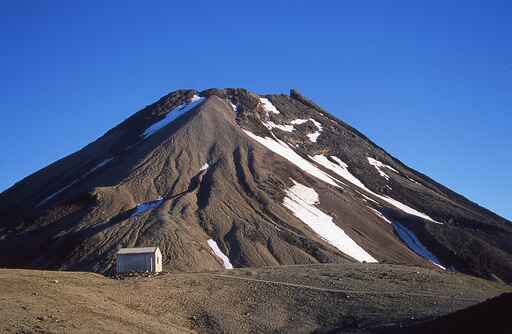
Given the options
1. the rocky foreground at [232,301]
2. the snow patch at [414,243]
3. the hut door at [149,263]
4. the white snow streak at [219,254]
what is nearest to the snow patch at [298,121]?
the snow patch at [414,243]

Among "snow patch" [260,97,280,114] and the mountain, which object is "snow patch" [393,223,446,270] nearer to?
the mountain

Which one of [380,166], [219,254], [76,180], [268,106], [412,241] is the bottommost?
[219,254]

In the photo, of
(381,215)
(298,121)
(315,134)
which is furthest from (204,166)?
(298,121)

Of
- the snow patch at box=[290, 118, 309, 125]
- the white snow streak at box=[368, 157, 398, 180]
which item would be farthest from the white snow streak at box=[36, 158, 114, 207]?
the white snow streak at box=[368, 157, 398, 180]

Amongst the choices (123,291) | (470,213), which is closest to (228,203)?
(123,291)

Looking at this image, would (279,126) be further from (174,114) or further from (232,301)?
(232,301)

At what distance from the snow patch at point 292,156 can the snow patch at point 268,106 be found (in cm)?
2461

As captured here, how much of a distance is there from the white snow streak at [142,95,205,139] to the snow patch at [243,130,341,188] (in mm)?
16158

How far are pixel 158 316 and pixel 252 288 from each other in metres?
9.27

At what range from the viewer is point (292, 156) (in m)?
118

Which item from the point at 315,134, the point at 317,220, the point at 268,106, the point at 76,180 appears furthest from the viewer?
the point at 268,106

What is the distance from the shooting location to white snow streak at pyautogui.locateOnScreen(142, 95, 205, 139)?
122875 millimetres

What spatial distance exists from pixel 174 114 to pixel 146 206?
166 ft

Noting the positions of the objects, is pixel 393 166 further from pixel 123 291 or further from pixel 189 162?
pixel 123 291
